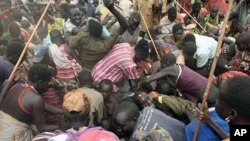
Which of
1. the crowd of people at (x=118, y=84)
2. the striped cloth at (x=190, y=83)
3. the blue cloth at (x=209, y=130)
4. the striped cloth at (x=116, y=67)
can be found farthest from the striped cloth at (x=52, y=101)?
the blue cloth at (x=209, y=130)

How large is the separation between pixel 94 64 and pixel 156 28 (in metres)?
3.01

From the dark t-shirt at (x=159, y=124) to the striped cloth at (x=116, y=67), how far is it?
163cm

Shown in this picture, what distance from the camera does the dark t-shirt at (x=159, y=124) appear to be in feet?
11.3

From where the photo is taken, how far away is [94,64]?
5.31m

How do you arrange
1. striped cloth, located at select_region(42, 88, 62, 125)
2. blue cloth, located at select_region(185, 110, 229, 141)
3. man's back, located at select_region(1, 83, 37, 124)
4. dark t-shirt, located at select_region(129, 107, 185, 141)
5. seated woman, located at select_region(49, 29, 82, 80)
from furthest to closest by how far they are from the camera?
Result: seated woman, located at select_region(49, 29, 82, 80)
striped cloth, located at select_region(42, 88, 62, 125)
man's back, located at select_region(1, 83, 37, 124)
dark t-shirt, located at select_region(129, 107, 185, 141)
blue cloth, located at select_region(185, 110, 229, 141)

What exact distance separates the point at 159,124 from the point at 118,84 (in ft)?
6.08

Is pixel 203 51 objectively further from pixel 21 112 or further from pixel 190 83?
pixel 21 112

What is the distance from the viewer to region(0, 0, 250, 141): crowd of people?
3.12 metres

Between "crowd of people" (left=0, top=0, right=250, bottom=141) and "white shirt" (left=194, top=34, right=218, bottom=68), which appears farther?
"white shirt" (left=194, top=34, right=218, bottom=68)

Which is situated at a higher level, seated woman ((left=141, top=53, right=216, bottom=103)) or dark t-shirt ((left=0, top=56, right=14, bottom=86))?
dark t-shirt ((left=0, top=56, right=14, bottom=86))

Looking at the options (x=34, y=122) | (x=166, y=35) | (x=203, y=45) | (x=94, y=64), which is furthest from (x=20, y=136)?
(x=166, y=35)

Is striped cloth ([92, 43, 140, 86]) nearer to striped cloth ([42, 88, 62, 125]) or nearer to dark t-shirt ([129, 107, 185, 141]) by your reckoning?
striped cloth ([42, 88, 62, 125])

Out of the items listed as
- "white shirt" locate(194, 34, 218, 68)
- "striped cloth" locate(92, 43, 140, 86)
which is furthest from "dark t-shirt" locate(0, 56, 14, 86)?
"white shirt" locate(194, 34, 218, 68)

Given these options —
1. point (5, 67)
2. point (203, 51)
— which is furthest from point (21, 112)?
point (203, 51)
